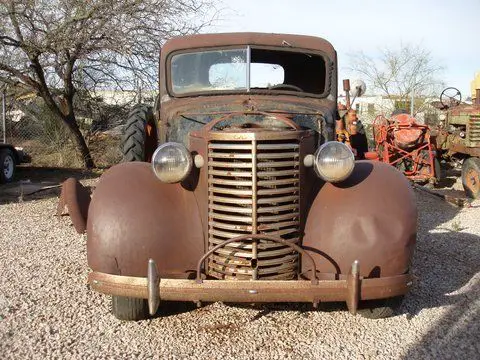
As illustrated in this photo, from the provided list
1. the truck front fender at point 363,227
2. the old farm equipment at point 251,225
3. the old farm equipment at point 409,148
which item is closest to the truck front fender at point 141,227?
the old farm equipment at point 251,225

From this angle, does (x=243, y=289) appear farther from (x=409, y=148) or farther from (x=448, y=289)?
(x=409, y=148)

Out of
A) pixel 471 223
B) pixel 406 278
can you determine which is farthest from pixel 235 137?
pixel 471 223

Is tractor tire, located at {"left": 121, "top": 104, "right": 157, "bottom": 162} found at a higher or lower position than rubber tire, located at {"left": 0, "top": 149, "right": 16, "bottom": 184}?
higher

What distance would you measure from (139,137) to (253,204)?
104 inches

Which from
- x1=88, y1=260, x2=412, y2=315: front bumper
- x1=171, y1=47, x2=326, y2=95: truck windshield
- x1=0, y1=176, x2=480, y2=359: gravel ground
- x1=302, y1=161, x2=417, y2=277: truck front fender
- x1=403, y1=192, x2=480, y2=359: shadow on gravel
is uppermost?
x1=171, y1=47, x2=326, y2=95: truck windshield

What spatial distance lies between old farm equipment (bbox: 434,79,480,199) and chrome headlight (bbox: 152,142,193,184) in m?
8.15

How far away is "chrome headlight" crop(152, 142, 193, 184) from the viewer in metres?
3.27

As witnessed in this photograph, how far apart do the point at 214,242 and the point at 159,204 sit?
460mm

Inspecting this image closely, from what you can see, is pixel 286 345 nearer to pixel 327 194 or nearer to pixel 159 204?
pixel 327 194

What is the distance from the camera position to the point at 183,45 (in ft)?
15.3

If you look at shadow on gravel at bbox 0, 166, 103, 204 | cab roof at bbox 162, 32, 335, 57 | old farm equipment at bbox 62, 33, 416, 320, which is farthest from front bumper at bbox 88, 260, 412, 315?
shadow on gravel at bbox 0, 166, 103, 204

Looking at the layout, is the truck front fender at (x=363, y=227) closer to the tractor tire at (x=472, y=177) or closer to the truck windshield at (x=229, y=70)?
the truck windshield at (x=229, y=70)

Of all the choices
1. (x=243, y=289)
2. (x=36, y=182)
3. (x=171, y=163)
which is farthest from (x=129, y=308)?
(x=36, y=182)

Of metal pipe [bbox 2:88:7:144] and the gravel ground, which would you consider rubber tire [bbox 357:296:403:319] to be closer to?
the gravel ground
